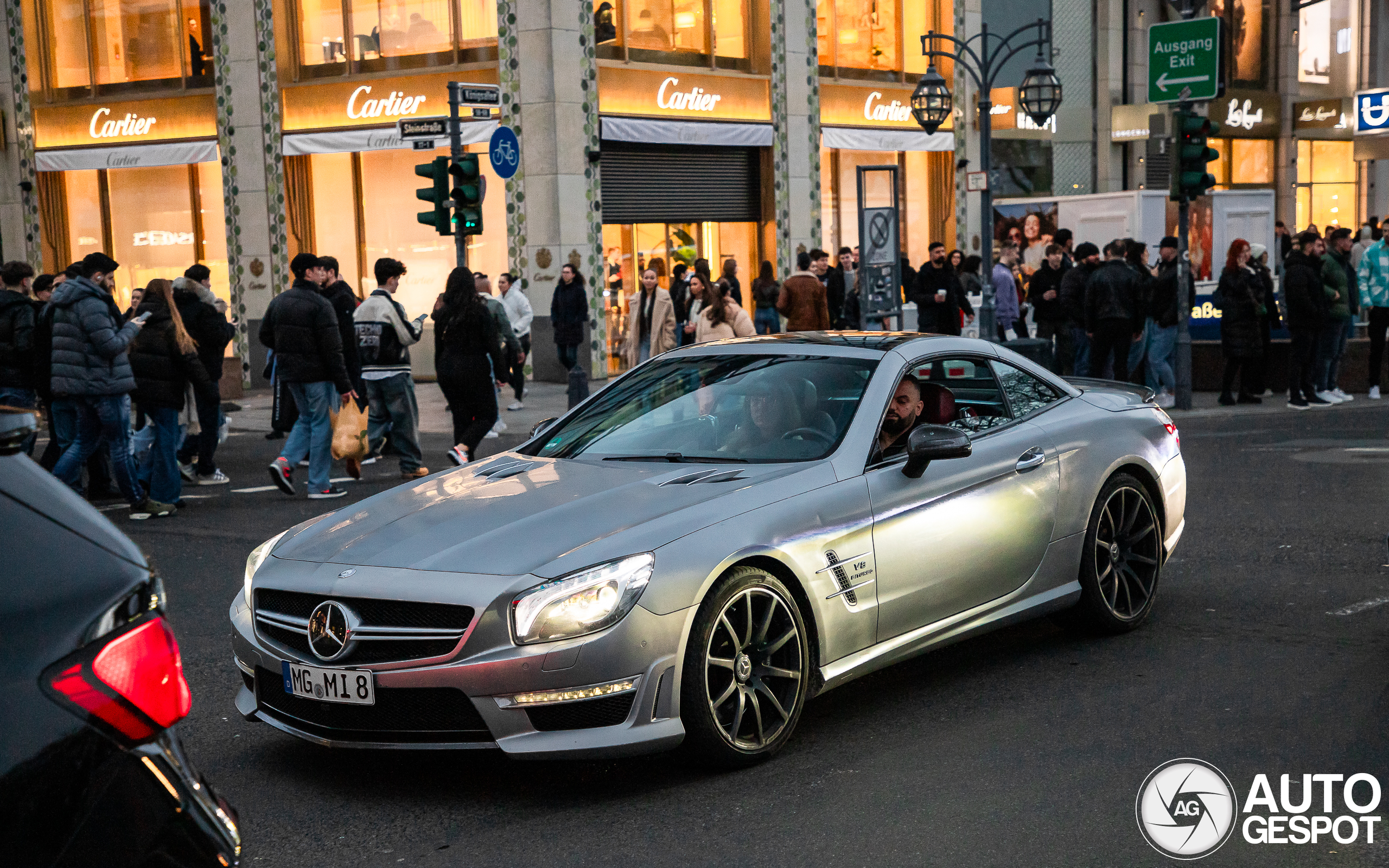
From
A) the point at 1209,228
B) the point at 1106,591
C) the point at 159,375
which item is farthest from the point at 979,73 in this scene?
the point at 1106,591

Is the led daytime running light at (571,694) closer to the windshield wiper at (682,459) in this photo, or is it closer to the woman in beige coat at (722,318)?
the windshield wiper at (682,459)

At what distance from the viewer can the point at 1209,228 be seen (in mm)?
25766

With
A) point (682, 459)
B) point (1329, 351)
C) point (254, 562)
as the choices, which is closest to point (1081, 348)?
point (1329, 351)

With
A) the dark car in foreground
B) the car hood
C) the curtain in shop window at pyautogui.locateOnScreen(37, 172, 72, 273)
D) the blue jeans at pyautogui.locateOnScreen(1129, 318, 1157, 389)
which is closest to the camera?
the dark car in foreground

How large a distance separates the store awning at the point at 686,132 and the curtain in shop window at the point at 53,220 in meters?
11.2

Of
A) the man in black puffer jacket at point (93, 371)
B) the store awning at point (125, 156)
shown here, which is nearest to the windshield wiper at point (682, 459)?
the man in black puffer jacket at point (93, 371)

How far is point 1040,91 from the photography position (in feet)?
73.9

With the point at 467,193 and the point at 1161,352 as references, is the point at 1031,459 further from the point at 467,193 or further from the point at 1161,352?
the point at 1161,352

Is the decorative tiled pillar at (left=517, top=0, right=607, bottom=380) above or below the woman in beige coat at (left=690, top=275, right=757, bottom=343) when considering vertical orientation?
above

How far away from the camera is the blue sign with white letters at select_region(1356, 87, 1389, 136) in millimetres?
37031

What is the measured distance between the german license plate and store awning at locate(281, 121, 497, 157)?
18.9 metres

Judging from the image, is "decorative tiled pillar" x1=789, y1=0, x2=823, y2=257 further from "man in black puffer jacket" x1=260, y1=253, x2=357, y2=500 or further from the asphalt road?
the asphalt road

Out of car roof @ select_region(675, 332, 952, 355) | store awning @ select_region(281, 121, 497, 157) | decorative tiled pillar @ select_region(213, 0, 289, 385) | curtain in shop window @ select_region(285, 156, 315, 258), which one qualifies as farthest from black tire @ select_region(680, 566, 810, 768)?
curtain in shop window @ select_region(285, 156, 315, 258)

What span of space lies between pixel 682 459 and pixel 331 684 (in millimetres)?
1647
